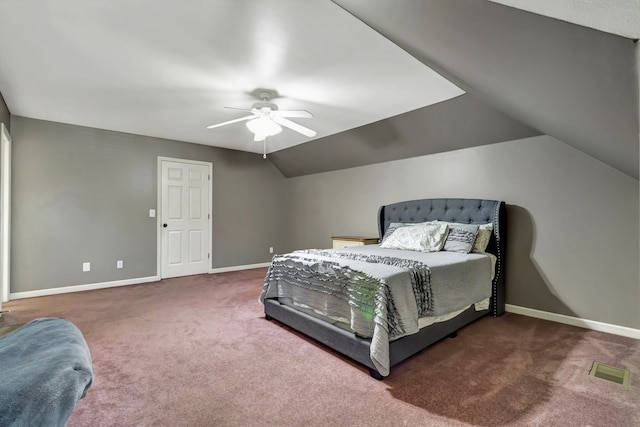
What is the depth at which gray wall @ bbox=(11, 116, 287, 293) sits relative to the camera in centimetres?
394

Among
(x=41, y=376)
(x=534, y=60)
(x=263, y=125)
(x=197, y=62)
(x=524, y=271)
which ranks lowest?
(x=524, y=271)

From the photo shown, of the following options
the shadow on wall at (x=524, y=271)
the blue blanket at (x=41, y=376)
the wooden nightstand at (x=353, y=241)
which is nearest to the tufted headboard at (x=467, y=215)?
the shadow on wall at (x=524, y=271)

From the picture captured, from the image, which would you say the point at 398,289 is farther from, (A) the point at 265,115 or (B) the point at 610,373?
(A) the point at 265,115

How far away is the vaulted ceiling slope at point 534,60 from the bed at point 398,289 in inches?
52.6

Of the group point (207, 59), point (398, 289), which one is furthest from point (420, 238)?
point (207, 59)

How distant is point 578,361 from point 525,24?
7.84 ft

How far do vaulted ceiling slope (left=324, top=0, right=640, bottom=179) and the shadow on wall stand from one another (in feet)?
3.33

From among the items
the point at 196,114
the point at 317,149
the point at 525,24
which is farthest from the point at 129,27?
the point at 317,149

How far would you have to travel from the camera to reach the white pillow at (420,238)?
331 centimetres

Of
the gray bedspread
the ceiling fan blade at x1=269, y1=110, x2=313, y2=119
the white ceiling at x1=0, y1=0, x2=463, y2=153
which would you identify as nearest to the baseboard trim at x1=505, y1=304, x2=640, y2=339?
the gray bedspread

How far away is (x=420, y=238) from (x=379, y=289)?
1650 millimetres

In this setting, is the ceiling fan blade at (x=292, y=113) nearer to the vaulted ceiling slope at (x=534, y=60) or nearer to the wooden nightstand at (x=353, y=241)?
the vaulted ceiling slope at (x=534, y=60)

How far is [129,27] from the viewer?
2.03 meters

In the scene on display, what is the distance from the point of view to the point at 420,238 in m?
3.40
